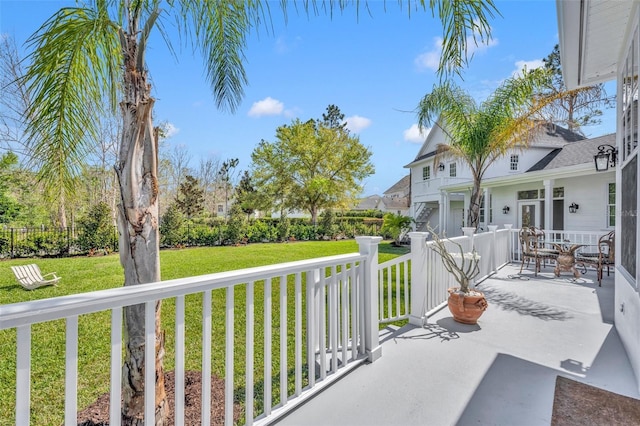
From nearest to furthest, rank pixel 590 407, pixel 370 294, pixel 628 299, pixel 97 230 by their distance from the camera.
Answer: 1. pixel 590 407
2. pixel 370 294
3. pixel 628 299
4. pixel 97 230

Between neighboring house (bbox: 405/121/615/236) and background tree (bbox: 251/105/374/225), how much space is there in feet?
17.3

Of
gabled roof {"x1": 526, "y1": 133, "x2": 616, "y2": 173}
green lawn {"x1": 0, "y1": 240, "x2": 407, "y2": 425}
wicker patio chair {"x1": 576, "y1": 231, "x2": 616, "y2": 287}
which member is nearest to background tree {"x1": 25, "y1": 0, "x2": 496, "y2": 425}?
green lawn {"x1": 0, "y1": 240, "x2": 407, "y2": 425}

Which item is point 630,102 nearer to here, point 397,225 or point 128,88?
point 128,88

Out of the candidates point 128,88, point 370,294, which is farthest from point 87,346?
point 370,294

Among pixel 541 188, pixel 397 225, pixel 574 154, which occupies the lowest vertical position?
pixel 397 225

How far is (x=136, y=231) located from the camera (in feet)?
6.54

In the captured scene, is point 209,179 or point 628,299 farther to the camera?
point 209,179

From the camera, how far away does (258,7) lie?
2455 millimetres

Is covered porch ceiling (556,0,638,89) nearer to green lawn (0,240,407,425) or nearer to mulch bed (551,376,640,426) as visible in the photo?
mulch bed (551,376,640,426)

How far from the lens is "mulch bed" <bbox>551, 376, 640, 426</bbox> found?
2109 mm

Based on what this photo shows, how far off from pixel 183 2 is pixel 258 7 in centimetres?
56

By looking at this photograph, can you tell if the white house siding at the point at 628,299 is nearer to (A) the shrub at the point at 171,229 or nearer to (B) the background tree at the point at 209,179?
(A) the shrub at the point at 171,229

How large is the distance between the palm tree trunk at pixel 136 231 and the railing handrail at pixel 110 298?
634 millimetres

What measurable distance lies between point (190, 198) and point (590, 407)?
23.7 metres
